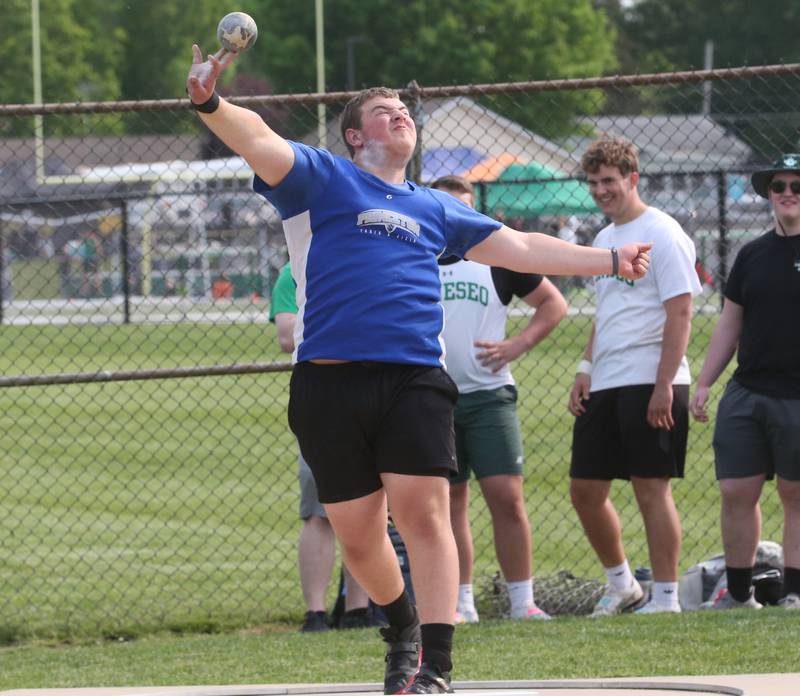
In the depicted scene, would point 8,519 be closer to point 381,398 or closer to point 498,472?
point 498,472

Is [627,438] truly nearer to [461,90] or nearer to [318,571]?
[318,571]

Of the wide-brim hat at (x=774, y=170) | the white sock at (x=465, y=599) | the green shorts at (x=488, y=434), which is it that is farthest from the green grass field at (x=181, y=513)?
the wide-brim hat at (x=774, y=170)

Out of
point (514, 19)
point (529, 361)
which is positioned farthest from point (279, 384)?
point (514, 19)

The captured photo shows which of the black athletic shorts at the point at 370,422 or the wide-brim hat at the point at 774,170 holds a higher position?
the wide-brim hat at the point at 774,170

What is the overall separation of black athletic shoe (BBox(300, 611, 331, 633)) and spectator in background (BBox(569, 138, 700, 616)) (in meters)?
1.37

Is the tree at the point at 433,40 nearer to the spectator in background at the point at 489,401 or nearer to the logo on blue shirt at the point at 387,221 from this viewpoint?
the spectator in background at the point at 489,401

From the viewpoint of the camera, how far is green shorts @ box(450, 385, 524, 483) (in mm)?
6746

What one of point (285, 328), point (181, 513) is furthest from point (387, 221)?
point (181, 513)

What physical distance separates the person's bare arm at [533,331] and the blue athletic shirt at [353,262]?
2297 mm

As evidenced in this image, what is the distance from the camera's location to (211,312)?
70.8 feet

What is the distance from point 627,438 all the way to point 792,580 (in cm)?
99

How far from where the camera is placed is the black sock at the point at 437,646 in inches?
168

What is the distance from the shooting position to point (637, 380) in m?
6.61

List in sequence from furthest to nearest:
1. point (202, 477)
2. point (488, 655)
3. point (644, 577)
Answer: point (202, 477), point (644, 577), point (488, 655)
